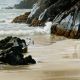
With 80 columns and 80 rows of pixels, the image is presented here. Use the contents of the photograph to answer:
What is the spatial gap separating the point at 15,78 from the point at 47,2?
820 inches

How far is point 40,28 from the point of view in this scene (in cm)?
2812

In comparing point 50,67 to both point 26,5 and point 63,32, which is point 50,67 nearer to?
point 63,32

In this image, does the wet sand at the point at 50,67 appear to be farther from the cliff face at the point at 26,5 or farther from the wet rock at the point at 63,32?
the cliff face at the point at 26,5

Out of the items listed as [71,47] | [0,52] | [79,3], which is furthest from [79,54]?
[79,3]

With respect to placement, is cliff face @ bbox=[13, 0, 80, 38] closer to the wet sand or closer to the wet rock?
the wet rock

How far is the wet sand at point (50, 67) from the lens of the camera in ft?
37.2

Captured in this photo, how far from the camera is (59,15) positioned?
26.5 m

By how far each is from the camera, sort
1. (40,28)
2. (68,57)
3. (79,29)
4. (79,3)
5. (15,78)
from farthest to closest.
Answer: (40,28) → (79,3) → (79,29) → (68,57) → (15,78)

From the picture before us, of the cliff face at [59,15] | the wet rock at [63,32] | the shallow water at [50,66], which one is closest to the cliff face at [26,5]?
the cliff face at [59,15]

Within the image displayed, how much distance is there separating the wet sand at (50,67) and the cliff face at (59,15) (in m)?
5.93

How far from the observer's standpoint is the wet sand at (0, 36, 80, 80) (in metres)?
11.3

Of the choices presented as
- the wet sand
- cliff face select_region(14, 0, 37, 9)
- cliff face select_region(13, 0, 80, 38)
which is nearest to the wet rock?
cliff face select_region(13, 0, 80, 38)

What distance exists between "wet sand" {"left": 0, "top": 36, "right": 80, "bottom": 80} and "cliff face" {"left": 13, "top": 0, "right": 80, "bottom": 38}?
5.93 meters

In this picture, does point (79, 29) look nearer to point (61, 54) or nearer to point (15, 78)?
point (61, 54)
